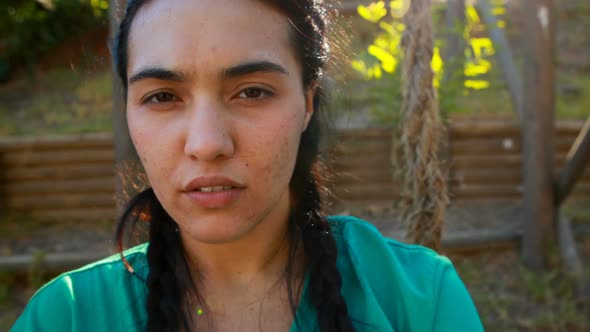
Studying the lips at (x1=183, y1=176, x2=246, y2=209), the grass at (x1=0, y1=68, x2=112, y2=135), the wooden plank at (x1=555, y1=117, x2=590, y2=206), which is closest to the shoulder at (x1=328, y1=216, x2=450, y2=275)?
the lips at (x1=183, y1=176, x2=246, y2=209)

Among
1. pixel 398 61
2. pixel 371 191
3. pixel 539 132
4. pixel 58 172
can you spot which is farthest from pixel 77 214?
pixel 539 132

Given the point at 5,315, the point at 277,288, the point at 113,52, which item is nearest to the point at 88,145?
the point at 5,315

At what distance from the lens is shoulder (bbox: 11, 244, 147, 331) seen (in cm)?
151

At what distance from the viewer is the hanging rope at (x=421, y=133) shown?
205 centimetres

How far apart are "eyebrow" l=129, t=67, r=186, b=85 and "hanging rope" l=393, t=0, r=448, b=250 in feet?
3.11

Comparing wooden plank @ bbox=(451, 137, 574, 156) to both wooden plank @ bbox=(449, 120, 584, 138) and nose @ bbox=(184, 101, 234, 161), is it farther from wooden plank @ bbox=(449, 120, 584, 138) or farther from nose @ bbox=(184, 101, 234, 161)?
nose @ bbox=(184, 101, 234, 161)

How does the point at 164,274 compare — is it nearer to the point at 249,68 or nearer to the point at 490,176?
the point at 249,68

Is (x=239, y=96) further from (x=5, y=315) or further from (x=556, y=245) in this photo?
(x=556, y=245)

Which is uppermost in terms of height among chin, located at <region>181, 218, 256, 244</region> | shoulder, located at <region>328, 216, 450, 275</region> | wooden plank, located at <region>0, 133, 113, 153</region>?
wooden plank, located at <region>0, 133, 113, 153</region>

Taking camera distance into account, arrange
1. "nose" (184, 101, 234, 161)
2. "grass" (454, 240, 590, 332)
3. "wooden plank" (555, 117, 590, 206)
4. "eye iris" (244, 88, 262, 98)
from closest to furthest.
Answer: "nose" (184, 101, 234, 161) → "eye iris" (244, 88, 262, 98) → "grass" (454, 240, 590, 332) → "wooden plank" (555, 117, 590, 206)

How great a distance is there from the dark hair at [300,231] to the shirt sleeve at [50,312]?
19 centimetres

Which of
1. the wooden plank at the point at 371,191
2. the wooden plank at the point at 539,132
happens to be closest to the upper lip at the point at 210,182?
the wooden plank at the point at 539,132

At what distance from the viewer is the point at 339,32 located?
1.89 m

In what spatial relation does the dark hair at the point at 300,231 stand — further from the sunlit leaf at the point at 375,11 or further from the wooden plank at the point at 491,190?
the wooden plank at the point at 491,190
